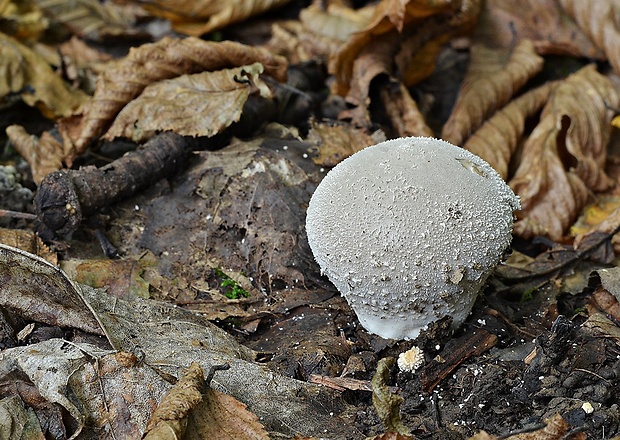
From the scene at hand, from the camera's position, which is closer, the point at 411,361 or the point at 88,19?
the point at 411,361

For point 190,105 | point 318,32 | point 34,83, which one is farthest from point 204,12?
point 190,105

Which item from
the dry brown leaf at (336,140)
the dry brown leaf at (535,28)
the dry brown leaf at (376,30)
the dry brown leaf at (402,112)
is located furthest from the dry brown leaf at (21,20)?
the dry brown leaf at (535,28)

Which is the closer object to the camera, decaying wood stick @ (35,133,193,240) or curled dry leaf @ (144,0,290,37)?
decaying wood stick @ (35,133,193,240)

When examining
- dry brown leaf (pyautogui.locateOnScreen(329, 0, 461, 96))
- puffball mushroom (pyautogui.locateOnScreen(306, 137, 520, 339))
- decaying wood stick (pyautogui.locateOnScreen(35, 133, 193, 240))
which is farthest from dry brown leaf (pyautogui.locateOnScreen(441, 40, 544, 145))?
decaying wood stick (pyautogui.locateOnScreen(35, 133, 193, 240))

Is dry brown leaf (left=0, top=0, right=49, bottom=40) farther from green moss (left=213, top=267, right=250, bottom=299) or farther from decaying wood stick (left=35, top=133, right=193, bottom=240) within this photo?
green moss (left=213, top=267, right=250, bottom=299)

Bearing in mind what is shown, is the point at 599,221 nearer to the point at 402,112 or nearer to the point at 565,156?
the point at 565,156

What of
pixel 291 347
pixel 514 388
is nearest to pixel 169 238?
pixel 291 347

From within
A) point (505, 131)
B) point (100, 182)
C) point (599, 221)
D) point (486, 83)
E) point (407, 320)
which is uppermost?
point (100, 182)
